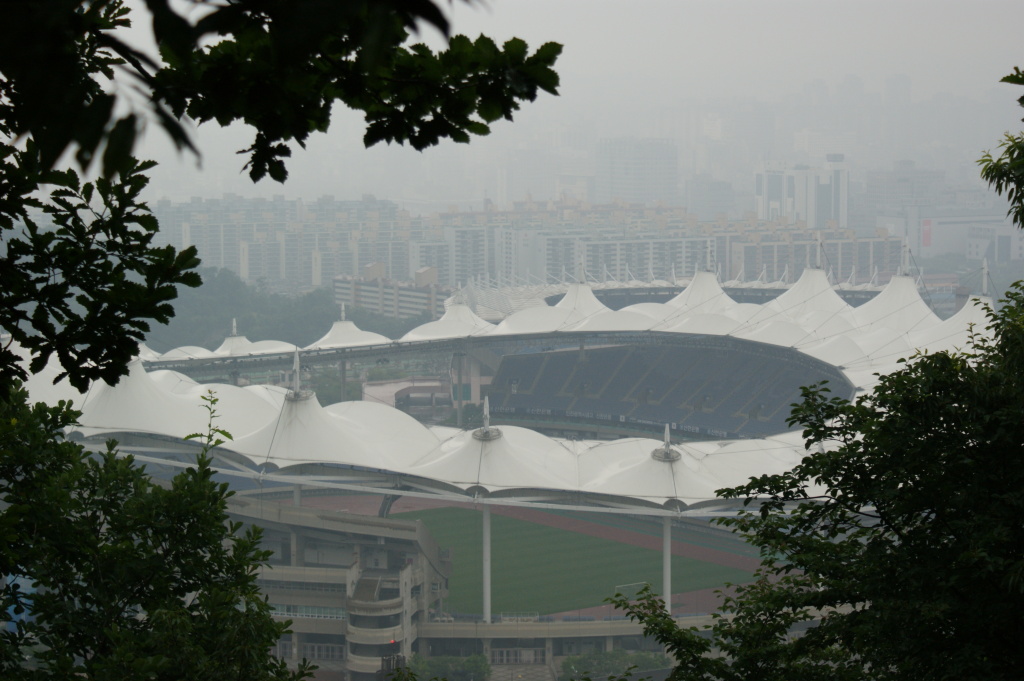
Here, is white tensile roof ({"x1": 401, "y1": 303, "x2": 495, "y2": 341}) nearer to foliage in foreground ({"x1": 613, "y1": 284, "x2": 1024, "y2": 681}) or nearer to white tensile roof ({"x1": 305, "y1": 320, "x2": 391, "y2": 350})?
white tensile roof ({"x1": 305, "y1": 320, "x2": 391, "y2": 350})

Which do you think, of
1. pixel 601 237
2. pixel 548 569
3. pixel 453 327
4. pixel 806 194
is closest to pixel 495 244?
pixel 601 237

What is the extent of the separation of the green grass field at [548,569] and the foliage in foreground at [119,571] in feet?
45.0

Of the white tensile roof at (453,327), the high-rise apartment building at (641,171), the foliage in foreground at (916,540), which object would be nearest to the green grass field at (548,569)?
the white tensile roof at (453,327)

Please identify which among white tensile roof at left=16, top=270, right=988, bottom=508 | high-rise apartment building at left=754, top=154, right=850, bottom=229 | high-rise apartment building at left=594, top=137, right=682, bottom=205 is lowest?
white tensile roof at left=16, top=270, right=988, bottom=508

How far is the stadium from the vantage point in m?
16.6

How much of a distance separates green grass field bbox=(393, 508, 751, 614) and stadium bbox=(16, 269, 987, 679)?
66 millimetres

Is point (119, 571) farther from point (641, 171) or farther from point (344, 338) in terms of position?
point (641, 171)

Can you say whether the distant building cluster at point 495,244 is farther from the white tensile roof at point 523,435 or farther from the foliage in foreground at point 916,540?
the foliage in foreground at point 916,540

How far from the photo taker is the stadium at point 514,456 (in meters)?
16.6

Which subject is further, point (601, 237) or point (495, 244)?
point (495, 244)

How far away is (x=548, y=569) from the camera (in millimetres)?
20328

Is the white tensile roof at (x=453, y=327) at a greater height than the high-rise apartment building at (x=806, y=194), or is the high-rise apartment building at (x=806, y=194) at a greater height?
the high-rise apartment building at (x=806, y=194)

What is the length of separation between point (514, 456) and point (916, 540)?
14.1 metres

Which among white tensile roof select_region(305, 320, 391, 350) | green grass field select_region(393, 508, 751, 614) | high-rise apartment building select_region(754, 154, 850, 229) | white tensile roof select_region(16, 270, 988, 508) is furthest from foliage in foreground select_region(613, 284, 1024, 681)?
high-rise apartment building select_region(754, 154, 850, 229)
